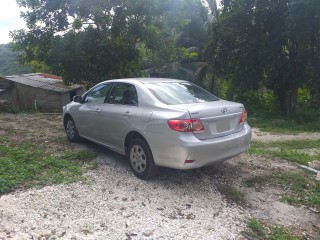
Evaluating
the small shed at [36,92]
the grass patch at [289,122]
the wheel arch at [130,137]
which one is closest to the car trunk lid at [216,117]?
the wheel arch at [130,137]

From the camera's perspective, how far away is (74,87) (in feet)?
71.2

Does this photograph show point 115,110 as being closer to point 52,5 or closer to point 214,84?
point 52,5

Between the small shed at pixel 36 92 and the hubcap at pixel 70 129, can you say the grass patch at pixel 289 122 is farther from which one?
the small shed at pixel 36 92

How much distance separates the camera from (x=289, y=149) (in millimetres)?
7164

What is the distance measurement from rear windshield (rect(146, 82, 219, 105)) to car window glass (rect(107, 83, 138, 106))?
30cm

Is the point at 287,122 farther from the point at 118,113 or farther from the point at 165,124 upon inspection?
the point at 165,124

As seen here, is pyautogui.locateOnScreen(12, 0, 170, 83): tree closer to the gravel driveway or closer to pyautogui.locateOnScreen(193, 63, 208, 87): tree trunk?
pyautogui.locateOnScreen(193, 63, 208, 87): tree trunk

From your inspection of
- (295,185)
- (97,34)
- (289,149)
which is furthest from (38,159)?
(97,34)

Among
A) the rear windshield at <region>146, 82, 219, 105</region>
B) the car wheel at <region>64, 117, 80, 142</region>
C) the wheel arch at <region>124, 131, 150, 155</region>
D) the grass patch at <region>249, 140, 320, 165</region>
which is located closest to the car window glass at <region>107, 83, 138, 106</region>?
the rear windshield at <region>146, 82, 219, 105</region>

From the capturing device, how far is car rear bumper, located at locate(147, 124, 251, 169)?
407cm

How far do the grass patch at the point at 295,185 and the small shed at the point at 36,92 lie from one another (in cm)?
1693

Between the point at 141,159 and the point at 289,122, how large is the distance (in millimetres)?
8475

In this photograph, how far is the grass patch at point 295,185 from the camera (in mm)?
4285

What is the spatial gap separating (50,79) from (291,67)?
56.7ft
